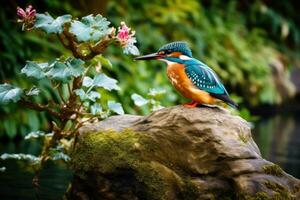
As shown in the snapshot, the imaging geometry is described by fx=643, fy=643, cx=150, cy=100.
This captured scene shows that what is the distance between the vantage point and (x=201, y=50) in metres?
12.6

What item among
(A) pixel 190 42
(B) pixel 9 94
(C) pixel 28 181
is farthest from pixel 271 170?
(A) pixel 190 42

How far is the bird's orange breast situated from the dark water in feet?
4.65

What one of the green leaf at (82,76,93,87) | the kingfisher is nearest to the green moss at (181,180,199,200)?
the kingfisher

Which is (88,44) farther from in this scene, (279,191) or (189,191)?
(279,191)

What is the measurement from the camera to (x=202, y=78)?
13.9 ft

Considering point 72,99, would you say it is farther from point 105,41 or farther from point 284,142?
point 284,142

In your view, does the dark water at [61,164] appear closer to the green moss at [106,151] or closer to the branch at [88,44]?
the green moss at [106,151]

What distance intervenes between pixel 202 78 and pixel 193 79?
6cm

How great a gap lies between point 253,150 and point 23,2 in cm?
664

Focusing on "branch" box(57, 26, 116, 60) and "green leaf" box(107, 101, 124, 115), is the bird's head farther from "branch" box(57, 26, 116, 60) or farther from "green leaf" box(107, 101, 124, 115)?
"green leaf" box(107, 101, 124, 115)

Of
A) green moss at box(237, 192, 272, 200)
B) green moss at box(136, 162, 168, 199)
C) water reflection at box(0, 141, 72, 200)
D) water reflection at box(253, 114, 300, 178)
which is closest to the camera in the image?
green moss at box(237, 192, 272, 200)

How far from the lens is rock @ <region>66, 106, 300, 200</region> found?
12.7ft

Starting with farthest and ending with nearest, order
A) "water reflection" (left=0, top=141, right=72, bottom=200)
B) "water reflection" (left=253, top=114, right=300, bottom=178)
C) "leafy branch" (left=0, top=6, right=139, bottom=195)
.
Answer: "water reflection" (left=253, top=114, right=300, bottom=178)
"water reflection" (left=0, top=141, right=72, bottom=200)
"leafy branch" (left=0, top=6, right=139, bottom=195)

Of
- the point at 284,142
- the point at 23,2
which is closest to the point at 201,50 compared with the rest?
the point at 284,142
